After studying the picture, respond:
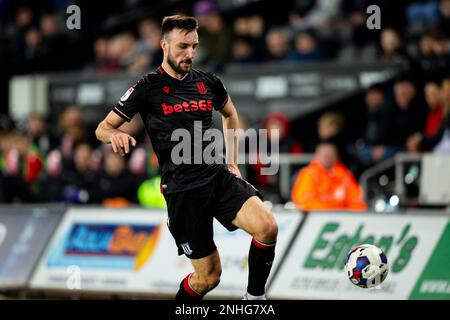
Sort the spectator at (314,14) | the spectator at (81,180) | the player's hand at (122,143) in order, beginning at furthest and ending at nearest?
the spectator at (314,14), the spectator at (81,180), the player's hand at (122,143)

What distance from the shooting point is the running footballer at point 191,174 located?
813 centimetres

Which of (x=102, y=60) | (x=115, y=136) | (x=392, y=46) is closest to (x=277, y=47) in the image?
(x=392, y=46)

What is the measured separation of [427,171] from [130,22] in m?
8.83

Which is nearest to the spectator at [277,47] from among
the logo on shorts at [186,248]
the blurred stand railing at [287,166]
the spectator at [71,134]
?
the blurred stand railing at [287,166]

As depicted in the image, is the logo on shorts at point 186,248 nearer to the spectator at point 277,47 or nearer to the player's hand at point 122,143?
the player's hand at point 122,143

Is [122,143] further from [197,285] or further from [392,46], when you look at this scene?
[392,46]

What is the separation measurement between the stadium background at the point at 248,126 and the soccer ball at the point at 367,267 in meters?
1.81

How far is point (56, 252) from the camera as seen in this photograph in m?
13.2

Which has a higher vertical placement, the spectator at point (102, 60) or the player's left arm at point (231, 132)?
the player's left arm at point (231, 132)

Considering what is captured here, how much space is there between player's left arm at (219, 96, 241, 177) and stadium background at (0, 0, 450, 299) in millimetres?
2780

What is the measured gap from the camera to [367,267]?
29.3 ft

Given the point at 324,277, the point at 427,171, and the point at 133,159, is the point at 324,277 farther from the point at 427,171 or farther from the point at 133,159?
the point at 133,159

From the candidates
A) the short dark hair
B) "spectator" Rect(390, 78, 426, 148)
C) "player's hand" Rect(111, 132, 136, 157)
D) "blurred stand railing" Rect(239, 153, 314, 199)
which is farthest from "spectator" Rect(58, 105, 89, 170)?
"player's hand" Rect(111, 132, 136, 157)

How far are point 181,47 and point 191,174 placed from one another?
99cm
